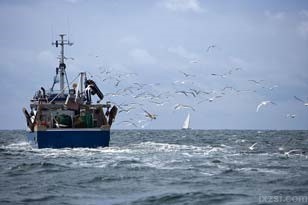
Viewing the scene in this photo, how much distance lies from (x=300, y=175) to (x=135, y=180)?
8757 millimetres

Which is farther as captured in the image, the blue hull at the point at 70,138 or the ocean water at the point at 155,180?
the blue hull at the point at 70,138

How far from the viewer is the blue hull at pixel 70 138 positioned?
165 ft

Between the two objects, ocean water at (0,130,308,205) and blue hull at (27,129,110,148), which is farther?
blue hull at (27,129,110,148)

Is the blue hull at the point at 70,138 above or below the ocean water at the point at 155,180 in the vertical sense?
above

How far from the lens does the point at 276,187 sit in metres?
25.5

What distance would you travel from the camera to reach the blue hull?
50156mm

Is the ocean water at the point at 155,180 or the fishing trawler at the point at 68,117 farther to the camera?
the fishing trawler at the point at 68,117

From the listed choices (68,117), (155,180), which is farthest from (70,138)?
(155,180)

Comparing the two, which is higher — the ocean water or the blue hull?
the blue hull

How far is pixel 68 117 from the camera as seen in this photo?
54.4 meters

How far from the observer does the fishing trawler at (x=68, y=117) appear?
165 ft

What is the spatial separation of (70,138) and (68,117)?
436 cm

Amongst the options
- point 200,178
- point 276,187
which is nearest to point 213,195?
point 276,187

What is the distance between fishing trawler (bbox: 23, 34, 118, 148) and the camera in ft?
165
